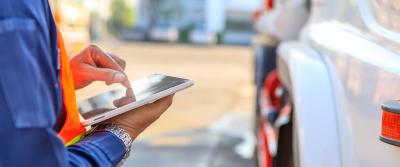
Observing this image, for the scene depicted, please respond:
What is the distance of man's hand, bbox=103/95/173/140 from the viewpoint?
1539mm

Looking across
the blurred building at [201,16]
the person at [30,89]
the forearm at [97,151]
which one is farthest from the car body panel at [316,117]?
the blurred building at [201,16]

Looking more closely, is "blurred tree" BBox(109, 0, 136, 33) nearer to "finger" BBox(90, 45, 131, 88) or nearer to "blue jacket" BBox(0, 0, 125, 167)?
"finger" BBox(90, 45, 131, 88)

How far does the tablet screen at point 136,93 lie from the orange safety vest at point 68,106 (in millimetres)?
→ 152

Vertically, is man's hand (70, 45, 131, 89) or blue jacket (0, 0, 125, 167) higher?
blue jacket (0, 0, 125, 167)

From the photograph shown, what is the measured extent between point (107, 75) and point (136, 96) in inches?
5.4

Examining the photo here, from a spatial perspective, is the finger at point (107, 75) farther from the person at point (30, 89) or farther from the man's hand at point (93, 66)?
the person at point (30, 89)

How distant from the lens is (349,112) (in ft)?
6.20

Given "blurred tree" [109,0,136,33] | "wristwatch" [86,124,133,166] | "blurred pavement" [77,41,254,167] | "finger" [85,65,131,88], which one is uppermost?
"finger" [85,65,131,88]

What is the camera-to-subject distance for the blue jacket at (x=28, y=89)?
114cm

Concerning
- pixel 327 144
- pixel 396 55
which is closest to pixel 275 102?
pixel 327 144

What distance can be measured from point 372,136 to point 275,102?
9.25 ft

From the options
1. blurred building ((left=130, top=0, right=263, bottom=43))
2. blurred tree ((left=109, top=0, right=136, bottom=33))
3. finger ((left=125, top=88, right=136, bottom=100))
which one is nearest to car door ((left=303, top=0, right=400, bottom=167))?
finger ((left=125, top=88, right=136, bottom=100))

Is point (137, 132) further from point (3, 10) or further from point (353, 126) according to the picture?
point (353, 126)

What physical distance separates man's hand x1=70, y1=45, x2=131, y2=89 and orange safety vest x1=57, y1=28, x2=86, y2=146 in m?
0.26
